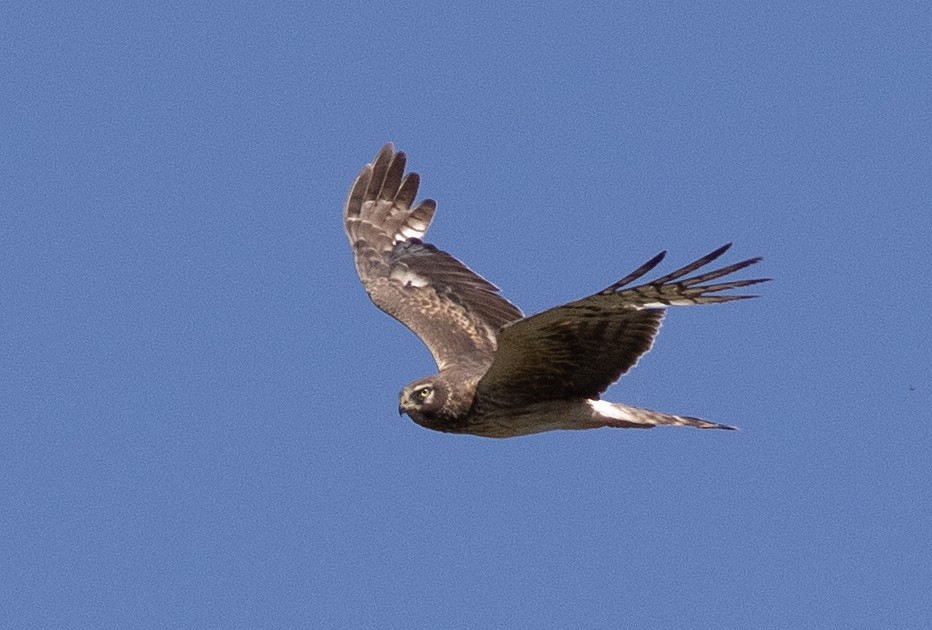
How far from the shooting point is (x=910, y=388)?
10.3 metres

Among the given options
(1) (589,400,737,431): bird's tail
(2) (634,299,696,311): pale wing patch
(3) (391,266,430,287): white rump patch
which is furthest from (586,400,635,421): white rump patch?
(3) (391,266,430,287): white rump patch

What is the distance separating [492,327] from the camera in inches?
492

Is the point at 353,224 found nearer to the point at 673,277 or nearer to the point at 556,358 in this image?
the point at 556,358

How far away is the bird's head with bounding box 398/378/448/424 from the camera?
11086 mm

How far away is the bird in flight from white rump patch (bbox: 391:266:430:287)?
1 cm

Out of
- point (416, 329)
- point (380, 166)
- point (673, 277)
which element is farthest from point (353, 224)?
point (673, 277)

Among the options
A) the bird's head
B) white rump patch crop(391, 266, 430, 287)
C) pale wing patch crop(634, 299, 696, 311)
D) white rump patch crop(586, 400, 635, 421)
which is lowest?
the bird's head

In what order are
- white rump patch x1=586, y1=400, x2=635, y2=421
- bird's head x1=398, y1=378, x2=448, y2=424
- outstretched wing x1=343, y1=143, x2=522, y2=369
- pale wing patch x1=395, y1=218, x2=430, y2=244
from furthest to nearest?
pale wing patch x1=395, y1=218, x2=430, y2=244 < outstretched wing x1=343, y1=143, x2=522, y2=369 < bird's head x1=398, y1=378, x2=448, y2=424 < white rump patch x1=586, y1=400, x2=635, y2=421

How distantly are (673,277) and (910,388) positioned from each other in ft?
5.94

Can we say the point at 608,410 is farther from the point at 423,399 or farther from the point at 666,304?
the point at 666,304

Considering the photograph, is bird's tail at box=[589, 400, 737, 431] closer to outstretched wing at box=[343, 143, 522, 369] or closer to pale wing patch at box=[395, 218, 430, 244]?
outstretched wing at box=[343, 143, 522, 369]

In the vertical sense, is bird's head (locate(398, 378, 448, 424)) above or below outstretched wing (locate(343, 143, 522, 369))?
below

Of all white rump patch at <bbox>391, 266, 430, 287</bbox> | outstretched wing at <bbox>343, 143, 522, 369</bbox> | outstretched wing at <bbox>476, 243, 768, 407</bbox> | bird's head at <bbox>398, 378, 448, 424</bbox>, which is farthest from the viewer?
white rump patch at <bbox>391, 266, 430, 287</bbox>

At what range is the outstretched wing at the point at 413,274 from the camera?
40.8ft
